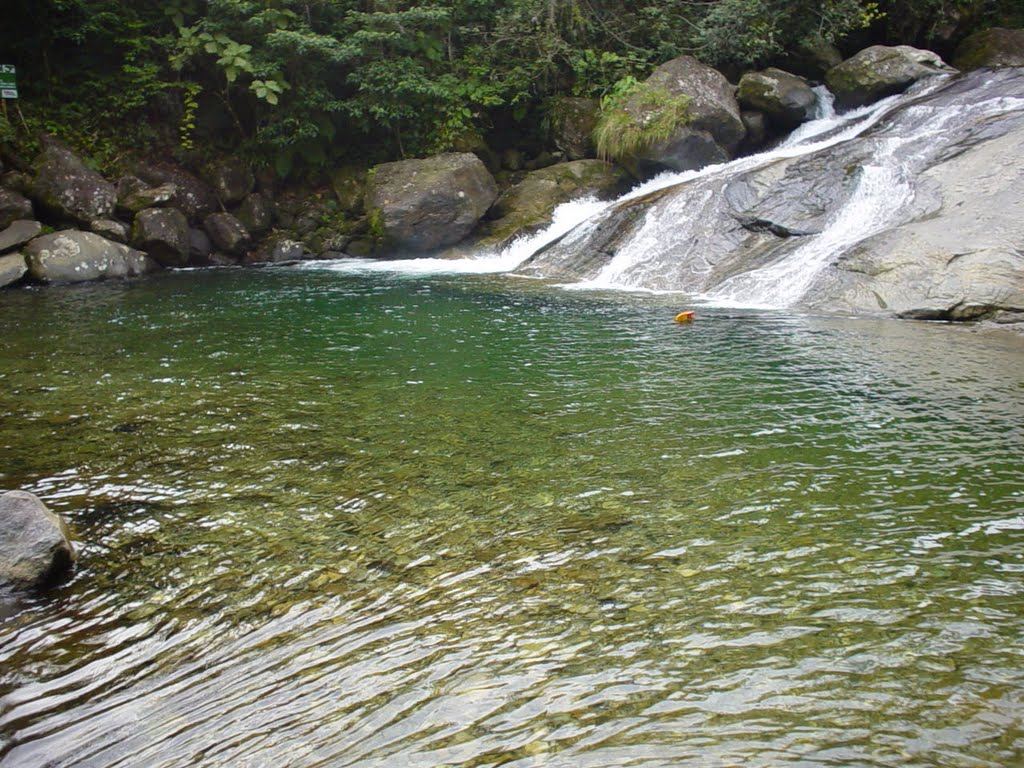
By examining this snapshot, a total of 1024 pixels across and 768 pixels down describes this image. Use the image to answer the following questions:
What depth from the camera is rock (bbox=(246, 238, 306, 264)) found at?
2073 centimetres

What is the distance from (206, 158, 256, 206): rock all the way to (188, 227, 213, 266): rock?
4.35 feet

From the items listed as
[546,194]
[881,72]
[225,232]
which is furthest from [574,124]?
[225,232]

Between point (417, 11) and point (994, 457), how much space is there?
61.4ft

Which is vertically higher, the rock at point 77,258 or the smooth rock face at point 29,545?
the rock at point 77,258

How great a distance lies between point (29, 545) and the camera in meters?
3.99

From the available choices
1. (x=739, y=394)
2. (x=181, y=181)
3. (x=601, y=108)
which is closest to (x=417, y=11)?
(x=601, y=108)

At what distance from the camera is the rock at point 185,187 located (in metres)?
20.0

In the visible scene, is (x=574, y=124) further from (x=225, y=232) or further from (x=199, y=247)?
(x=199, y=247)

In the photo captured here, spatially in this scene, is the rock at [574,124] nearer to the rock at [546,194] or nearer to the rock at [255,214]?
the rock at [546,194]

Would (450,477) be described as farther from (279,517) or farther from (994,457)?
(994,457)

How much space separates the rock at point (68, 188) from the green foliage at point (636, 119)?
12.3 meters

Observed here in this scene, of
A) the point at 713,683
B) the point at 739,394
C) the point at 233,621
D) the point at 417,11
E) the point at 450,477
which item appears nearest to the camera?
the point at 713,683

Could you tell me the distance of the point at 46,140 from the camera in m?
18.6

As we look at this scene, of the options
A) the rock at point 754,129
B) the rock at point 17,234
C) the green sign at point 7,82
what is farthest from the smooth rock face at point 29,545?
the rock at point 754,129
